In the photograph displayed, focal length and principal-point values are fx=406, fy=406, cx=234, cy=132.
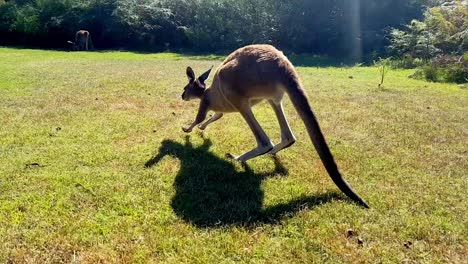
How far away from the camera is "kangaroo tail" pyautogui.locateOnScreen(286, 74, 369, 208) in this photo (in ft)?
12.6

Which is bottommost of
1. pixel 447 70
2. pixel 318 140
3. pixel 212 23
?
pixel 318 140

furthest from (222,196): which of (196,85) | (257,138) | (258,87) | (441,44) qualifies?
(441,44)

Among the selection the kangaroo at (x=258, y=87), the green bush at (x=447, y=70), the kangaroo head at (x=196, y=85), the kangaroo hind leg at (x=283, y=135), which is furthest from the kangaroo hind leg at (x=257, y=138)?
the green bush at (x=447, y=70)

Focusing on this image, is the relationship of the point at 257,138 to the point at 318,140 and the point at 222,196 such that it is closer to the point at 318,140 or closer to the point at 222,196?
the point at 222,196

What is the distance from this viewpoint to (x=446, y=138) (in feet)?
20.7

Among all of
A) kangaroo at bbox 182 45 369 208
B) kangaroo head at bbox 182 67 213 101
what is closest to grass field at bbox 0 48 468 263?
kangaroo at bbox 182 45 369 208

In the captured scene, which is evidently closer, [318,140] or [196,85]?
[318,140]

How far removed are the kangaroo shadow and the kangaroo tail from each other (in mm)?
249

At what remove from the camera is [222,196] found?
13.7 ft

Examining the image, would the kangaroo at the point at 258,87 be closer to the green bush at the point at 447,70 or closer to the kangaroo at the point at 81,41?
the green bush at the point at 447,70

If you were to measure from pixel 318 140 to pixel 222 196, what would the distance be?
3.70 ft

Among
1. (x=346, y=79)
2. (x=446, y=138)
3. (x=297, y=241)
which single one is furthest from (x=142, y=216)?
(x=346, y=79)

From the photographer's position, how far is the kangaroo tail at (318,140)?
12.6ft

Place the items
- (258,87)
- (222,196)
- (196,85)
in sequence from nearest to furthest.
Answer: (222,196)
(258,87)
(196,85)
